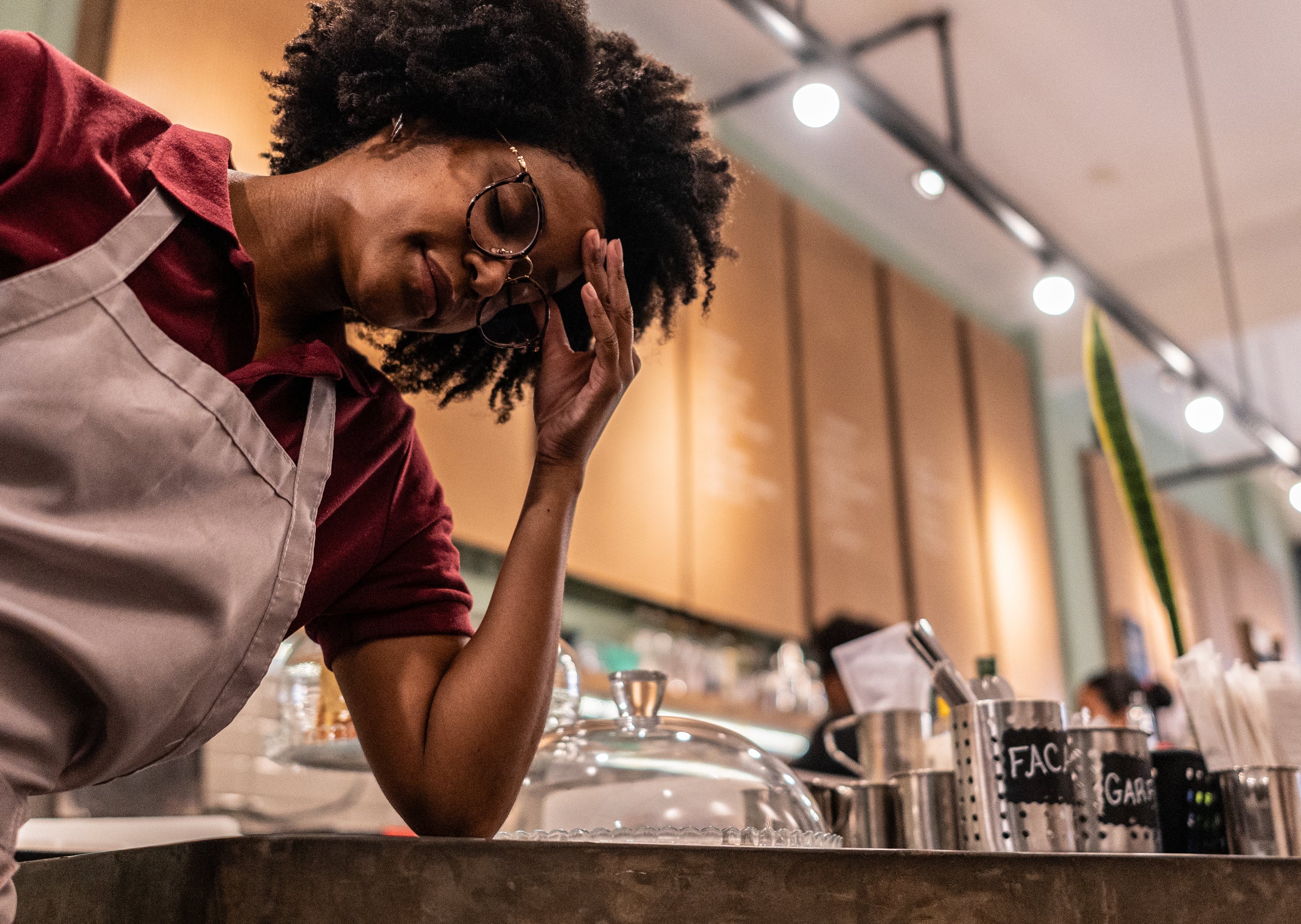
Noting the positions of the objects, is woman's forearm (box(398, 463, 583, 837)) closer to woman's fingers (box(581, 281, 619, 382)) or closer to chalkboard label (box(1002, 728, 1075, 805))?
woman's fingers (box(581, 281, 619, 382))

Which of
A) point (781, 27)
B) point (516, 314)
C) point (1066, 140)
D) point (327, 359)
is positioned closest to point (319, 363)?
point (327, 359)

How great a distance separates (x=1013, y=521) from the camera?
17.8 ft

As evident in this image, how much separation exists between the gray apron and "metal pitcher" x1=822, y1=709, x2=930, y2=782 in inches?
29.4

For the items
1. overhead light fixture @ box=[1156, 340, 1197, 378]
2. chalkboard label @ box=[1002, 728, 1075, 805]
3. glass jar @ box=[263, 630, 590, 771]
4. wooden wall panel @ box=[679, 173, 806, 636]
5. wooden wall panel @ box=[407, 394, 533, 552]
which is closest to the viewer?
chalkboard label @ box=[1002, 728, 1075, 805]

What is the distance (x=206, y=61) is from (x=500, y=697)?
6.47 feet

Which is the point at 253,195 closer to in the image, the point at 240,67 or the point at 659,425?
the point at 240,67

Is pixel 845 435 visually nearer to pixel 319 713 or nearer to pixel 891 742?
pixel 891 742

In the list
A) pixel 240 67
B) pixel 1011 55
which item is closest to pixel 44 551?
pixel 240 67

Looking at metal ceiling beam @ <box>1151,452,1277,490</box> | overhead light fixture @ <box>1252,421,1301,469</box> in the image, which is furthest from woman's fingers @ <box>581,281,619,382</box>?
metal ceiling beam @ <box>1151,452,1277,490</box>

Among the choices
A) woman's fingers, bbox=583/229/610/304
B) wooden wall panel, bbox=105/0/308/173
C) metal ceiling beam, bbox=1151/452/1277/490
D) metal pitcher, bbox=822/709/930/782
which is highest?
metal ceiling beam, bbox=1151/452/1277/490

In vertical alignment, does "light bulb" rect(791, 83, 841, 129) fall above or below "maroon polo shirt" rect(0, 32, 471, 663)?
above

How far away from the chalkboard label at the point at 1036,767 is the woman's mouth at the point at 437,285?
579 mm

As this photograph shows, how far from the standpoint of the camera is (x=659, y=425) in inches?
146

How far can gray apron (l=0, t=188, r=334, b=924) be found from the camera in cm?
72
